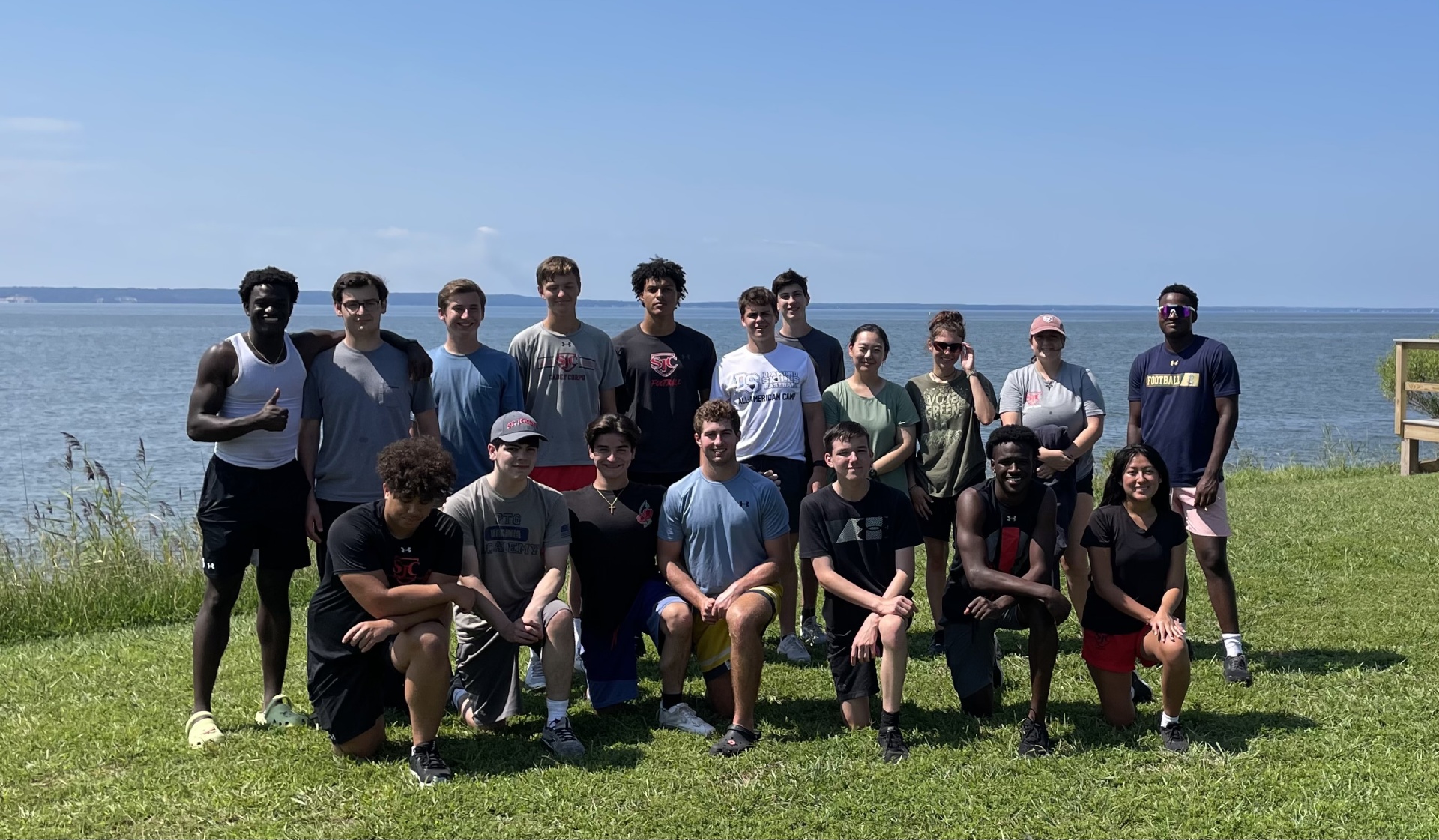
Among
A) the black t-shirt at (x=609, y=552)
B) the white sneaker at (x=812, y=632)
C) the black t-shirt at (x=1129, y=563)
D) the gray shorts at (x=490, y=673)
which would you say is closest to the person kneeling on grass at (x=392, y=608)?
the gray shorts at (x=490, y=673)

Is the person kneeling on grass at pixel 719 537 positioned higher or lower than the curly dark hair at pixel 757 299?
lower

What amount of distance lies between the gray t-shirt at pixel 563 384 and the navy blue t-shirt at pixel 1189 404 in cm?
315

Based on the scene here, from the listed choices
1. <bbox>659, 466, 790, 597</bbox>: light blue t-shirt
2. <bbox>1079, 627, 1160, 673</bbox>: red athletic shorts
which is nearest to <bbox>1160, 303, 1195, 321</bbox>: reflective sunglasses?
<bbox>1079, 627, 1160, 673</bbox>: red athletic shorts

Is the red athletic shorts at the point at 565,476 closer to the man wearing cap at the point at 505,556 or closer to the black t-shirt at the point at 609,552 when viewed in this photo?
the black t-shirt at the point at 609,552

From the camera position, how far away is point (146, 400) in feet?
116

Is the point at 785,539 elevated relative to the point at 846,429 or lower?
lower

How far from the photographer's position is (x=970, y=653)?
19.7 feet

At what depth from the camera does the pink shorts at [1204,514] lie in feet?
22.5

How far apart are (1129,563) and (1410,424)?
12797mm

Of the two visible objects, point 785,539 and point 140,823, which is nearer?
point 140,823

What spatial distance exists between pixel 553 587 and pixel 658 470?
1.56 meters

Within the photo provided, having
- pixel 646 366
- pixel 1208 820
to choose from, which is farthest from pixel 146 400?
pixel 1208 820

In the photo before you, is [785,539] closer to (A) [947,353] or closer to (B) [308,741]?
(A) [947,353]

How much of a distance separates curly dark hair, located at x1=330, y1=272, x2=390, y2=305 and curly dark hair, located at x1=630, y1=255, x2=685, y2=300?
1696 millimetres
